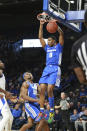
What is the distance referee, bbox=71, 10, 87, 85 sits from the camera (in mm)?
2846

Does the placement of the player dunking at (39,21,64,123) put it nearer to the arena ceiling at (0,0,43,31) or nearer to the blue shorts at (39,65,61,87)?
the blue shorts at (39,65,61,87)

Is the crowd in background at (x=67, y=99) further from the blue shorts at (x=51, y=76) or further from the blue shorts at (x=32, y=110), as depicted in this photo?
the blue shorts at (x=51, y=76)

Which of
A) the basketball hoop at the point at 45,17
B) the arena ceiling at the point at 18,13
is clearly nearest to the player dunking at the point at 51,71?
the basketball hoop at the point at 45,17

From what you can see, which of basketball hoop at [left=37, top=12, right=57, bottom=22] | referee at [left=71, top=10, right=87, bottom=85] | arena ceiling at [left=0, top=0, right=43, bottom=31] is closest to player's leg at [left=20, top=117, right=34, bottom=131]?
basketball hoop at [left=37, top=12, right=57, bottom=22]

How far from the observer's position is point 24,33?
19812 mm

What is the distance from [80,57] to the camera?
2.89m

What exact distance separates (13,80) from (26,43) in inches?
104

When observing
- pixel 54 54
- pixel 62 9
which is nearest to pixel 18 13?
pixel 62 9

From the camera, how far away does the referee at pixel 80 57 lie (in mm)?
2846

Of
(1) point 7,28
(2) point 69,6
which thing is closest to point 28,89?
(2) point 69,6

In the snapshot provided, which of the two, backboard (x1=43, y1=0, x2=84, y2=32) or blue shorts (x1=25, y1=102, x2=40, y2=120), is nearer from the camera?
backboard (x1=43, y1=0, x2=84, y2=32)

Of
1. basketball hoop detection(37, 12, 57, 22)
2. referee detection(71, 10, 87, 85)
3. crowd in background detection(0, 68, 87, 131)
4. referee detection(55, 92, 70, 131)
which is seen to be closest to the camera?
referee detection(71, 10, 87, 85)

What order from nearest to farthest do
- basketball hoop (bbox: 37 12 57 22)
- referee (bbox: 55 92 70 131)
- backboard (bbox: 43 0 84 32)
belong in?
backboard (bbox: 43 0 84 32) → basketball hoop (bbox: 37 12 57 22) → referee (bbox: 55 92 70 131)

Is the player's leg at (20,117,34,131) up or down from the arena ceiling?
down
